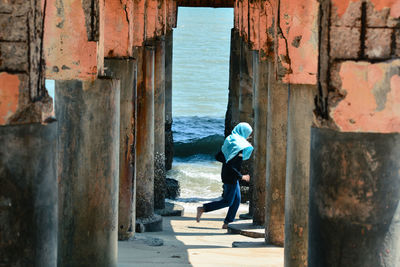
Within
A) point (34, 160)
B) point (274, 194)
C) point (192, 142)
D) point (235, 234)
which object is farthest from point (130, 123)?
point (192, 142)

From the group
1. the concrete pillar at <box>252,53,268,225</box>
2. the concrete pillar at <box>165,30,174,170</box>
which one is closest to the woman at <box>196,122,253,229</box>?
the concrete pillar at <box>252,53,268,225</box>

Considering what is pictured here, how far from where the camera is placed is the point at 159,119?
11.9 metres

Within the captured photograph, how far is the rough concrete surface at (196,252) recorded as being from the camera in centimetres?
662

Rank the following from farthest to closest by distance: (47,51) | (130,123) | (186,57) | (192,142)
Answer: (186,57) → (192,142) → (130,123) → (47,51)

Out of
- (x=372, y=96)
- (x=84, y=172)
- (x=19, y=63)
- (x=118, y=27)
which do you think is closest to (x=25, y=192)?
(x=19, y=63)

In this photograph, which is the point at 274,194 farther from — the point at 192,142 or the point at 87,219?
the point at 192,142

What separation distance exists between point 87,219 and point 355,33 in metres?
2.59

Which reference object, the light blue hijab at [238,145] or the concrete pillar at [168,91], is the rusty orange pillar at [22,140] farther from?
the concrete pillar at [168,91]

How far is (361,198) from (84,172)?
2414mm

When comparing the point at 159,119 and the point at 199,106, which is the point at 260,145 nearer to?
the point at 159,119

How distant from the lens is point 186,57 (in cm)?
8094

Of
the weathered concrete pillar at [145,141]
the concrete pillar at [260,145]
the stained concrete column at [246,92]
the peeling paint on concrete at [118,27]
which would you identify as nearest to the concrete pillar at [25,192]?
the peeling paint on concrete at [118,27]

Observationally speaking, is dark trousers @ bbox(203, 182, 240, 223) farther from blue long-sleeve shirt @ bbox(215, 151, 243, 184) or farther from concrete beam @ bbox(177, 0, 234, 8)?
concrete beam @ bbox(177, 0, 234, 8)

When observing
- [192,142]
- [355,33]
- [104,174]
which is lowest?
[192,142]
